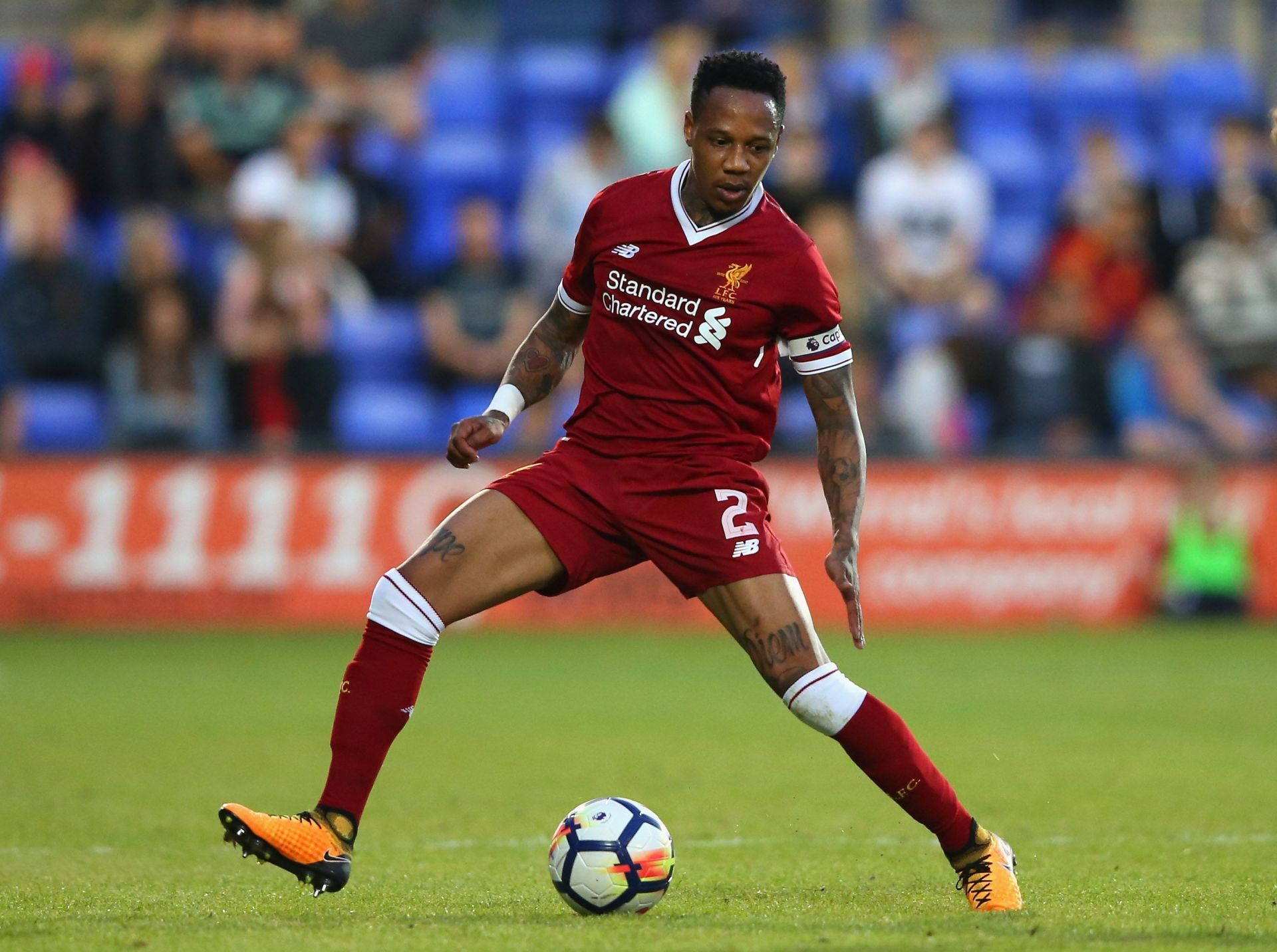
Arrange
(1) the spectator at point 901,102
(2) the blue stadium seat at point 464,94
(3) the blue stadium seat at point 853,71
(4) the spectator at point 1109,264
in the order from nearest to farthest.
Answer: (4) the spectator at point 1109,264
(1) the spectator at point 901,102
(3) the blue stadium seat at point 853,71
(2) the blue stadium seat at point 464,94

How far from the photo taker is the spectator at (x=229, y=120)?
16.5 m

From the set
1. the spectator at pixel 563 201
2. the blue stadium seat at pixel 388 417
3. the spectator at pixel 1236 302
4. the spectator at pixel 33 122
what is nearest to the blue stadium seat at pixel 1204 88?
the spectator at pixel 1236 302

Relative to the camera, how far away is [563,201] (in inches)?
647

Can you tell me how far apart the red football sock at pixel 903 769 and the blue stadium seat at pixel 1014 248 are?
42.0 ft

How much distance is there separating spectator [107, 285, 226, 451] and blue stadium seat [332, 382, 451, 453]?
3.55 feet

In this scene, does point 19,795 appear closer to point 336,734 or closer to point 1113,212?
point 336,734

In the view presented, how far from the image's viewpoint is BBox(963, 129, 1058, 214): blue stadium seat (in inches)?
753

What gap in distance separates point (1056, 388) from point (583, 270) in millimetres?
10634

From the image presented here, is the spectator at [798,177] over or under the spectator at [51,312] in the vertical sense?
over

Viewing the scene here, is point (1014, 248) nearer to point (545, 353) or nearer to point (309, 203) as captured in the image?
point (309, 203)

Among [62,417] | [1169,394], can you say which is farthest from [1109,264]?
[62,417]

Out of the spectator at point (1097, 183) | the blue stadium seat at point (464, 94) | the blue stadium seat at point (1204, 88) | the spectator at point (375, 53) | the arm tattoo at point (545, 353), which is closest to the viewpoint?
the arm tattoo at point (545, 353)

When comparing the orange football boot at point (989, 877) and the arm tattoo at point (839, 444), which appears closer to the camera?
the orange football boot at point (989, 877)

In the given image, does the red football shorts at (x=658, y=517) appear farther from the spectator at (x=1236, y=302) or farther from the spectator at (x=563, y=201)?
the spectator at (x=1236, y=302)
